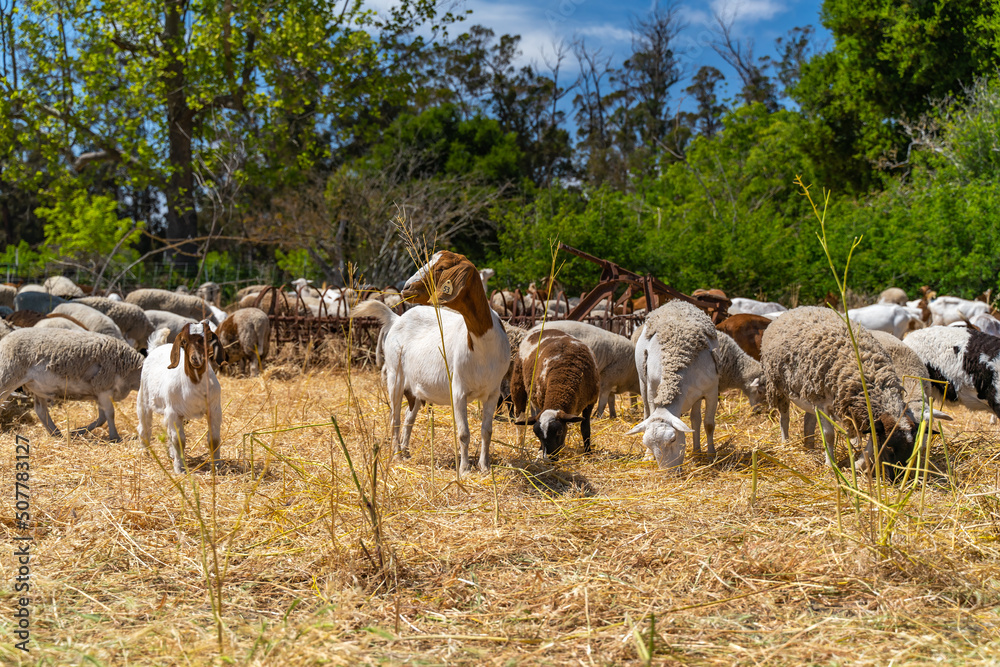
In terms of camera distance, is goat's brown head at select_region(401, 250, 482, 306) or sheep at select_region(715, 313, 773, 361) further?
sheep at select_region(715, 313, 773, 361)

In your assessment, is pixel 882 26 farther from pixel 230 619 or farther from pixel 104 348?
pixel 230 619

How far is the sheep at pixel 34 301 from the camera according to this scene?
43.3ft

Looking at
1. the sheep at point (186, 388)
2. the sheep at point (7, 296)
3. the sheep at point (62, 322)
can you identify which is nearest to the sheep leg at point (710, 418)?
the sheep at point (186, 388)

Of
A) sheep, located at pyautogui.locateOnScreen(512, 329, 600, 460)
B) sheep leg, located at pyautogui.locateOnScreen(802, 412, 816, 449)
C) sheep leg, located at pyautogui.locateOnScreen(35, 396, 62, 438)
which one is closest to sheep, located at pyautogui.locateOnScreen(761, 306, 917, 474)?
sheep leg, located at pyautogui.locateOnScreen(802, 412, 816, 449)

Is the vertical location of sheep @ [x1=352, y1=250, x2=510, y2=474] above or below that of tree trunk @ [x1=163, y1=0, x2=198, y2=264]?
below

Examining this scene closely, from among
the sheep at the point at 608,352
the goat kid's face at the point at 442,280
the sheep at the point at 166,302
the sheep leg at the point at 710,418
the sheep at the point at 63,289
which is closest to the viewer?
the goat kid's face at the point at 442,280

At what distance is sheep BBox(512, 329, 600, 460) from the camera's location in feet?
17.8

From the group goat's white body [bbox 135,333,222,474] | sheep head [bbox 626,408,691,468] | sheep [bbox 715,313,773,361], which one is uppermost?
sheep [bbox 715,313,773,361]

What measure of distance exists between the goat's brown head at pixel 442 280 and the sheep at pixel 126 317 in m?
7.96

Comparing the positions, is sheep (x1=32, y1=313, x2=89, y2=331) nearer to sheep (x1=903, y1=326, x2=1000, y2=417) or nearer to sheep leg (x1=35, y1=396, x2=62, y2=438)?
sheep leg (x1=35, y1=396, x2=62, y2=438)

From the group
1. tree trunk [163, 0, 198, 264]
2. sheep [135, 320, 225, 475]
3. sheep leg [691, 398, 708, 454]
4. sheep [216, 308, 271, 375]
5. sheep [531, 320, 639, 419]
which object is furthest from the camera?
tree trunk [163, 0, 198, 264]

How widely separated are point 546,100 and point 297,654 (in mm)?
37002

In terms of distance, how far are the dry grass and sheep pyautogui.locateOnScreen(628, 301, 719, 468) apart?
1.02 feet

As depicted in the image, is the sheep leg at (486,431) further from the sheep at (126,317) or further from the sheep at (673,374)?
the sheep at (126,317)
